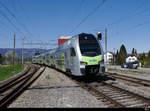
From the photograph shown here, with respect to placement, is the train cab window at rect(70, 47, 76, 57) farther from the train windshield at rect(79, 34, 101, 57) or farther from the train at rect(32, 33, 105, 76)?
the train windshield at rect(79, 34, 101, 57)

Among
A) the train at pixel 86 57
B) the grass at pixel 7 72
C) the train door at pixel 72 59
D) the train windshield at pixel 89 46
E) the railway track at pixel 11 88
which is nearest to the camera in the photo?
the railway track at pixel 11 88

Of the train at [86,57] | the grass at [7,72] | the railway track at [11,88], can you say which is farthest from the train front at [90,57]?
the grass at [7,72]

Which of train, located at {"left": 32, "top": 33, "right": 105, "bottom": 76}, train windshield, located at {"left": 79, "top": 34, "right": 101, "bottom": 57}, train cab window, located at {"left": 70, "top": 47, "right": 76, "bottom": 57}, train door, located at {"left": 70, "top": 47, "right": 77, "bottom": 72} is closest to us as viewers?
train, located at {"left": 32, "top": 33, "right": 105, "bottom": 76}

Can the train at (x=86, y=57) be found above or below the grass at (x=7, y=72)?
above

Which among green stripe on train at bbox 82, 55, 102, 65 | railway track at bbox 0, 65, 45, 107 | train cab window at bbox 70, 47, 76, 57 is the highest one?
train cab window at bbox 70, 47, 76, 57

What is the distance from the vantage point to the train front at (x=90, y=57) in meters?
11.0

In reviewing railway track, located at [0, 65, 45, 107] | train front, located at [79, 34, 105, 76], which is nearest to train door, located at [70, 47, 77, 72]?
train front, located at [79, 34, 105, 76]

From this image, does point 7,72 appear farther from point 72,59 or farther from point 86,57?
point 86,57

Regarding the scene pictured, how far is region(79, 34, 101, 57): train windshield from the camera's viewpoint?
11371 millimetres

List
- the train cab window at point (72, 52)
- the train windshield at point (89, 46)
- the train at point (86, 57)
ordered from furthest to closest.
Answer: the train cab window at point (72, 52) < the train windshield at point (89, 46) < the train at point (86, 57)

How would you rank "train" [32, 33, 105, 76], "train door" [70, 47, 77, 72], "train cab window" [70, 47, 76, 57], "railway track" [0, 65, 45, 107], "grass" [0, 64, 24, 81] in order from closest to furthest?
"railway track" [0, 65, 45, 107] → "train" [32, 33, 105, 76] → "train door" [70, 47, 77, 72] → "train cab window" [70, 47, 76, 57] → "grass" [0, 64, 24, 81]

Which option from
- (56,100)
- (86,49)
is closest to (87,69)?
(86,49)

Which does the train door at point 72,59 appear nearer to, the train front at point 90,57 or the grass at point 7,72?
the train front at point 90,57

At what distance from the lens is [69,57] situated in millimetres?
12898
